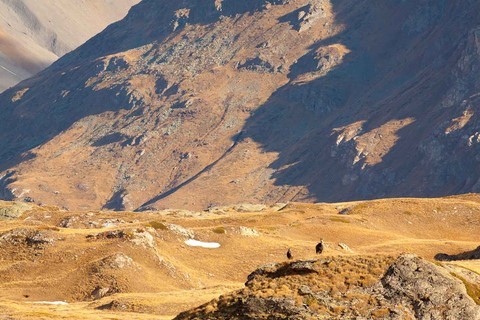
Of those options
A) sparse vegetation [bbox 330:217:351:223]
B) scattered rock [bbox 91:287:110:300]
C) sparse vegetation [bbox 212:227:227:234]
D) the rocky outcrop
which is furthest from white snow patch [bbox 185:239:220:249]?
the rocky outcrop

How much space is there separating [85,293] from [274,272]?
124 feet

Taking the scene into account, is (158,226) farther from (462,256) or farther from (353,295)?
(353,295)

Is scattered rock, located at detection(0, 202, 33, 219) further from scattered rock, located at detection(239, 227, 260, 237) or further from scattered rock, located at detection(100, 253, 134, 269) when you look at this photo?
scattered rock, located at detection(100, 253, 134, 269)

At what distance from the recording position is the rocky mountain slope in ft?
113

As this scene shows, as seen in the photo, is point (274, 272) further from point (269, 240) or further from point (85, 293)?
point (269, 240)

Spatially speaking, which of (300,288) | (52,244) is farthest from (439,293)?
(52,244)

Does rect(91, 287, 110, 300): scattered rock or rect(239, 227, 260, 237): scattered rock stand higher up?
rect(91, 287, 110, 300): scattered rock

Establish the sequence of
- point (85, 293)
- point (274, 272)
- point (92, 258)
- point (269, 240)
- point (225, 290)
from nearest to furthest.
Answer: point (274, 272) → point (225, 290) → point (85, 293) → point (92, 258) → point (269, 240)

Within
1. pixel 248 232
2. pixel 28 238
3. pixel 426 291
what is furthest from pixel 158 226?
pixel 426 291

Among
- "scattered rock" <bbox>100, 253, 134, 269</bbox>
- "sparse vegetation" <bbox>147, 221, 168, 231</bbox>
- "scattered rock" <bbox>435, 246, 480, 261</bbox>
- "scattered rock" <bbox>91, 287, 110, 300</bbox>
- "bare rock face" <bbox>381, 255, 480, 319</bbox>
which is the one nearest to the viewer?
"bare rock face" <bbox>381, 255, 480, 319</bbox>

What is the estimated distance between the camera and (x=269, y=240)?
302 ft

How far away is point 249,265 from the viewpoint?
8269 cm

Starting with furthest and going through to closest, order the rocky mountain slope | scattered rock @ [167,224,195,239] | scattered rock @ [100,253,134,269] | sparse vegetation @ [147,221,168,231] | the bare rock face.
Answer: scattered rock @ [167,224,195,239] → sparse vegetation @ [147,221,168,231] → scattered rock @ [100,253,134,269] → the rocky mountain slope → the bare rock face

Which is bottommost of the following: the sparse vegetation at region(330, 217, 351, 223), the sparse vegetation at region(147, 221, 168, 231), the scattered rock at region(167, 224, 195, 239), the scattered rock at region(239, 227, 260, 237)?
the sparse vegetation at region(330, 217, 351, 223)
